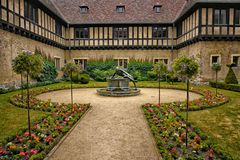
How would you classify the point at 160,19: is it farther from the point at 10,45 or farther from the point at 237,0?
the point at 10,45

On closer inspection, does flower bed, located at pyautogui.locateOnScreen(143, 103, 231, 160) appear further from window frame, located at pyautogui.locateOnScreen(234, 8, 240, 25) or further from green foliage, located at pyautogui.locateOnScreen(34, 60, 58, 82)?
window frame, located at pyautogui.locateOnScreen(234, 8, 240, 25)

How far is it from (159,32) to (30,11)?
1565 centimetres

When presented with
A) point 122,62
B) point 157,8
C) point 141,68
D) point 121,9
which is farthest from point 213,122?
point 121,9

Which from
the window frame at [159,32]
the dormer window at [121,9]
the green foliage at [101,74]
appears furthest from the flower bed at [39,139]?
the dormer window at [121,9]

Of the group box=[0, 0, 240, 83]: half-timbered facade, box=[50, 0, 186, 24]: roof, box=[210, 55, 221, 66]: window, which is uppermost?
box=[50, 0, 186, 24]: roof

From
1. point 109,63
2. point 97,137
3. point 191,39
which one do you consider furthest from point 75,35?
point 97,137

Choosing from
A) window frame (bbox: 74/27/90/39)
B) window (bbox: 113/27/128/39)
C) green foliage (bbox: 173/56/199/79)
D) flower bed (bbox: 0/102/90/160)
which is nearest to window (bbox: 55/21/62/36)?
window frame (bbox: 74/27/90/39)

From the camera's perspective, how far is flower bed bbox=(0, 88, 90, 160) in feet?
14.8

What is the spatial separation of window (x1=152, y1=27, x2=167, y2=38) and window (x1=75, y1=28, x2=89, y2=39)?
905 cm

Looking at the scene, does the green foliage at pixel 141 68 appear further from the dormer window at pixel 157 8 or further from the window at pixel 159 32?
the dormer window at pixel 157 8

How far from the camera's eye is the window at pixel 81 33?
25209mm

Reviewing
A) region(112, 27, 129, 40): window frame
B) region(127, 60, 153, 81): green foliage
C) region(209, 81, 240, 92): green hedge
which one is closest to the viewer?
region(209, 81, 240, 92): green hedge

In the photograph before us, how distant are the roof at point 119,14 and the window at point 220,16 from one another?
705 cm

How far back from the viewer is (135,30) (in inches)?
976
